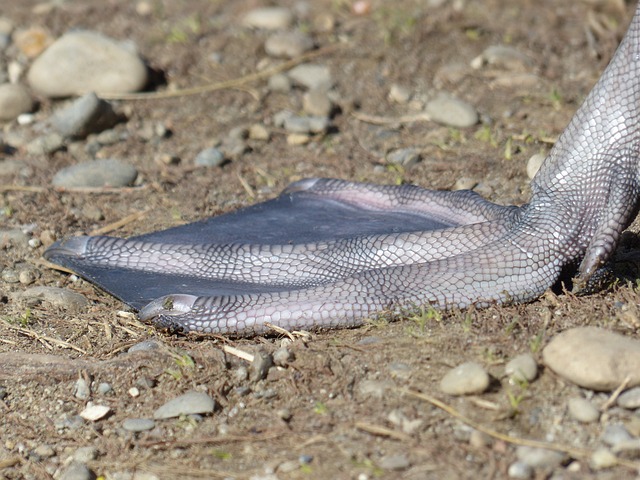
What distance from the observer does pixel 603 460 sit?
113 inches

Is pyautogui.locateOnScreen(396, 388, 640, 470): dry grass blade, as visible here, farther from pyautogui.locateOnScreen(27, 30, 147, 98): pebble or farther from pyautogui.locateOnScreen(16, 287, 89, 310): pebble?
pyautogui.locateOnScreen(27, 30, 147, 98): pebble

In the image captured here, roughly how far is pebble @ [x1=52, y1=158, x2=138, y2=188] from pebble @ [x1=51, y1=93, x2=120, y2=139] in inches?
17.6

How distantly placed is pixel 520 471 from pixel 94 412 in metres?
1.50

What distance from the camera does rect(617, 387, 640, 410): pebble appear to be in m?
3.08

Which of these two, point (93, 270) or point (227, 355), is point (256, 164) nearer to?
point (93, 270)

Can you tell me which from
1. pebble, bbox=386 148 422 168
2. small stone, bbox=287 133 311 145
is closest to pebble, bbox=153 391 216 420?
pebble, bbox=386 148 422 168

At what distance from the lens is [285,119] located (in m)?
6.05

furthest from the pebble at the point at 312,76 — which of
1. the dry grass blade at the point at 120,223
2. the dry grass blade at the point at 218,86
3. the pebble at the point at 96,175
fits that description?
the dry grass blade at the point at 120,223

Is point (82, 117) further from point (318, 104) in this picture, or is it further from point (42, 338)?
point (42, 338)

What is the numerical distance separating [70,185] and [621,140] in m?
2.98

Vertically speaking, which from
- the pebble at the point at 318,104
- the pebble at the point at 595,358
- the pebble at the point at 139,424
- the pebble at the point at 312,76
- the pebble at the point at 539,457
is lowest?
the pebble at the point at 139,424

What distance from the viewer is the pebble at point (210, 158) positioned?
572 centimetres

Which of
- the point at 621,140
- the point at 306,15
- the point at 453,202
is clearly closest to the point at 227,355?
the point at 453,202

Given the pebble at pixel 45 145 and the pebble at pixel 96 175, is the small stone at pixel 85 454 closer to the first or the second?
the pebble at pixel 96 175
